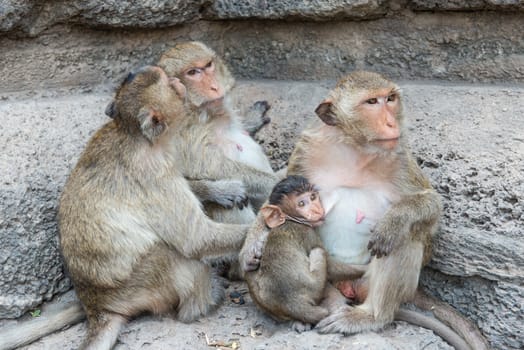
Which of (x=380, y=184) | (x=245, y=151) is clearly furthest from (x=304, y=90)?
(x=380, y=184)

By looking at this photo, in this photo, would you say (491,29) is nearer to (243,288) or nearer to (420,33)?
(420,33)

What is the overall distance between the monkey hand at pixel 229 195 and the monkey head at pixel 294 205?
1.31 feet

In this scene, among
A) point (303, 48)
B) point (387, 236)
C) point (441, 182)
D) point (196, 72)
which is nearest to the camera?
point (387, 236)

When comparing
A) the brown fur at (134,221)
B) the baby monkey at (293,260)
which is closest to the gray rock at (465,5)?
the baby monkey at (293,260)

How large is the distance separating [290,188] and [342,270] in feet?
1.70

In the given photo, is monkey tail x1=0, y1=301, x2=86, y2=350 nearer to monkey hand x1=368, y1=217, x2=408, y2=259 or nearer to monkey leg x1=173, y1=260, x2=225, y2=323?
monkey leg x1=173, y1=260, x2=225, y2=323

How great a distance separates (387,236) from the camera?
153 inches

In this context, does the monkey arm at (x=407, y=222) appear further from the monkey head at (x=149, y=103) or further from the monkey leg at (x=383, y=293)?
the monkey head at (x=149, y=103)

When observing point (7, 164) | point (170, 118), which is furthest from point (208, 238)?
point (7, 164)

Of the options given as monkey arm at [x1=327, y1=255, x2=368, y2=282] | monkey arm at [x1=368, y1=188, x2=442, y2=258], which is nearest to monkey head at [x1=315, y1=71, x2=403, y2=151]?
monkey arm at [x1=368, y1=188, x2=442, y2=258]

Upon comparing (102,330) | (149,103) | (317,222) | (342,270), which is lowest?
(102,330)

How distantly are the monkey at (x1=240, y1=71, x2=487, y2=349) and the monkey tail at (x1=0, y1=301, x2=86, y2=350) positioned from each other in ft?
3.31

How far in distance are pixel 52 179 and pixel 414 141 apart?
2116 millimetres

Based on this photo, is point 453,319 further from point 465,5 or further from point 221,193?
point 465,5
